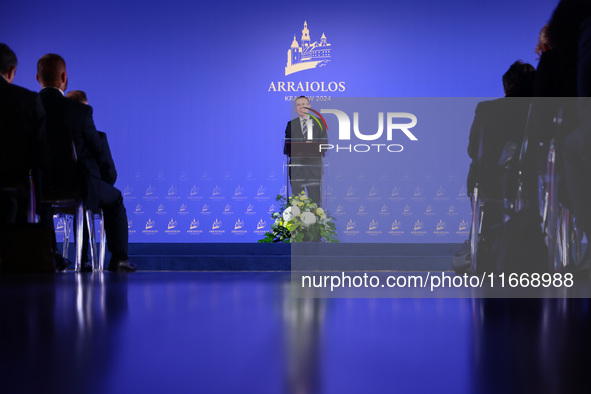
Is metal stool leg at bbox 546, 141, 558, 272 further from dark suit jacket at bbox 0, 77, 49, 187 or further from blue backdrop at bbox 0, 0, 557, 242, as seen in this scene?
blue backdrop at bbox 0, 0, 557, 242

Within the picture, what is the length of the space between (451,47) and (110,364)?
6987 mm

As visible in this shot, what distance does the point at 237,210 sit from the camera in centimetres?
664

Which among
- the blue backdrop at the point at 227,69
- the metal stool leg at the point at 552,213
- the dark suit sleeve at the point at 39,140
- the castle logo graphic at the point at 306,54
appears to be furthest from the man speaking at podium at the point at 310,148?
the castle logo graphic at the point at 306,54

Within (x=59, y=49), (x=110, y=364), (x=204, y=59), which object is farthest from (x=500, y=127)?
(x=59, y=49)

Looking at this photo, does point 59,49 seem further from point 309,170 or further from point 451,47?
point 309,170

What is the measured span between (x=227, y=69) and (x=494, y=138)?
5726 mm

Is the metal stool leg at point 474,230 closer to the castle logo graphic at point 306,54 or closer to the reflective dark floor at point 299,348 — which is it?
the reflective dark floor at point 299,348

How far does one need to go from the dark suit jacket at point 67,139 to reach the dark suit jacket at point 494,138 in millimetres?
1872

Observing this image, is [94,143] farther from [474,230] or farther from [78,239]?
[474,230]

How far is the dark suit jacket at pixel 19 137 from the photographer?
223 centimetres

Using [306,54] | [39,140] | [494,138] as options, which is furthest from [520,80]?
[306,54]

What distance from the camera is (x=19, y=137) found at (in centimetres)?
226

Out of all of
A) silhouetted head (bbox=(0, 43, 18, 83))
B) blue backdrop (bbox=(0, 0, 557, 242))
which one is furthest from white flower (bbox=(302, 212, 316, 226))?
blue backdrop (bbox=(0, 0, 557, 242))

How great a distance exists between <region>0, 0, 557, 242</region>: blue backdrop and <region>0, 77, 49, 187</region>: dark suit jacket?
4.37 metres
